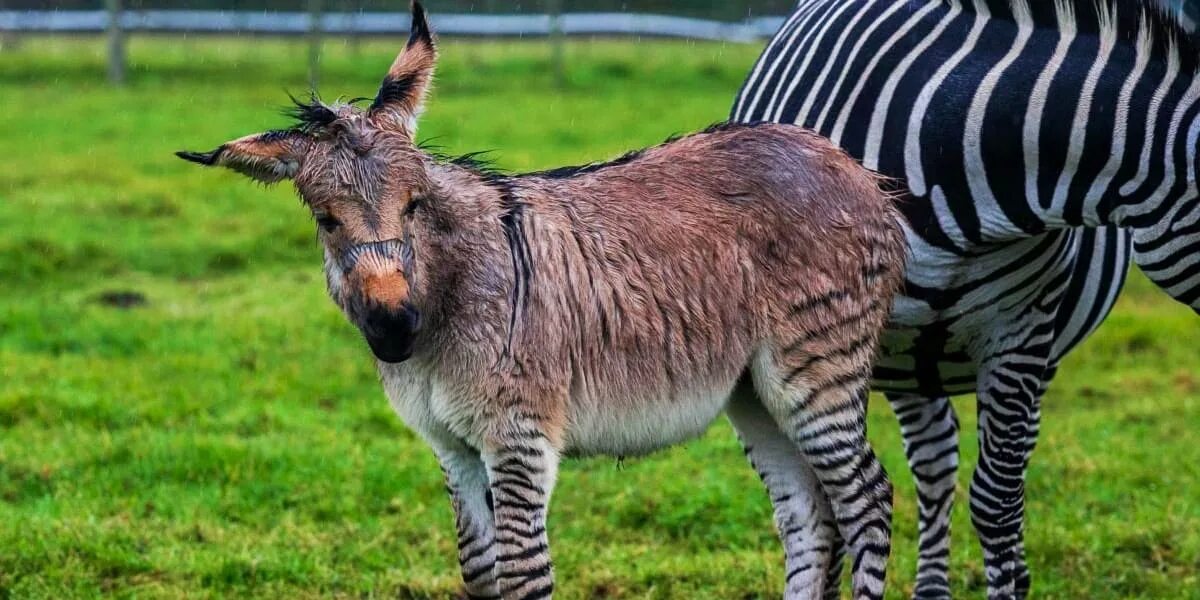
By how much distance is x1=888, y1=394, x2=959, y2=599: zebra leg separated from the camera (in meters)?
6.78

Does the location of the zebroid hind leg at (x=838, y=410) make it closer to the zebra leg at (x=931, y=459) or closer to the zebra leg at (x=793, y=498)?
the zebra leg at (x=793, y=498)

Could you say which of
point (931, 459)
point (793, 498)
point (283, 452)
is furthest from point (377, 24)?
point (793, 498)

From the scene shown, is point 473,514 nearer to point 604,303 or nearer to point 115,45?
point 604,303

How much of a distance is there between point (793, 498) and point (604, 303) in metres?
1.17

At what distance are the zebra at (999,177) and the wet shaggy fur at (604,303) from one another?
396 millimetres

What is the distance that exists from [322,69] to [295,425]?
15.8 metres

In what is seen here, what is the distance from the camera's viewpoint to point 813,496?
18.2 feet

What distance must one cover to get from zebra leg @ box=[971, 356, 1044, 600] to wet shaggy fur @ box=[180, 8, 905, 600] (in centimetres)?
92

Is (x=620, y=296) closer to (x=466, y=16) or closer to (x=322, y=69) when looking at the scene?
(x=322, y=69)

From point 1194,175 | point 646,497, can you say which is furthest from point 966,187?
point 646,497

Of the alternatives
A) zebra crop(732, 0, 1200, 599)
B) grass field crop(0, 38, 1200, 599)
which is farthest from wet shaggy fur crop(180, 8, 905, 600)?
grass field crop(0, 38, 1200, 599)

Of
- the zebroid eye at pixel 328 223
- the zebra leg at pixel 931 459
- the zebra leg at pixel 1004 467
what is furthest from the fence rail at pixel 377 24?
the zebroid eye at pixel 328 223

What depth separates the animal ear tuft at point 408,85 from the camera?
4.65 m

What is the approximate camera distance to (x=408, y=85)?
15.6ft
